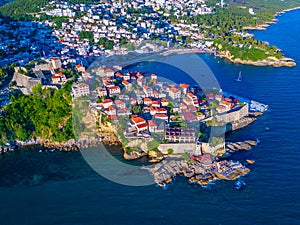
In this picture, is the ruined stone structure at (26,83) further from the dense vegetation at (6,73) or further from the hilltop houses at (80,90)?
the hilltop houses at (80,90)

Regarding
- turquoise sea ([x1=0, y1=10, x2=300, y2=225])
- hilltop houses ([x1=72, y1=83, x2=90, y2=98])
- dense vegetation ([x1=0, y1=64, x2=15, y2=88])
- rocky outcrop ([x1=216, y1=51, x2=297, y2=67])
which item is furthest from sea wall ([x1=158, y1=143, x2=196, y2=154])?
rocky outcrop ([x1=216, y1=51, x2=297, y2=67])

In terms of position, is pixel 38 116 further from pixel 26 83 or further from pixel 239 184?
pixel 239 184

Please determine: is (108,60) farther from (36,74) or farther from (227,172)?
(227,172)

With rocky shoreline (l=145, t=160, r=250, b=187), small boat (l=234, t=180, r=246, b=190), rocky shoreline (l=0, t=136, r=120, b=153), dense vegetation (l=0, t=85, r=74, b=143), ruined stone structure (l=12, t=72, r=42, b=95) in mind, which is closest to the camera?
small boat (l=234, t=180, r=246, b=190)

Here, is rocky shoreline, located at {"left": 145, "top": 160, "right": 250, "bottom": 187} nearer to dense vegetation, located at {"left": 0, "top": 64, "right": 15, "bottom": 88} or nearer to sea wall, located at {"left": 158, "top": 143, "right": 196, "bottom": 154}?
sea wall, located at {"left": 158, "top": 143, "right": 196, "bottom": 154}

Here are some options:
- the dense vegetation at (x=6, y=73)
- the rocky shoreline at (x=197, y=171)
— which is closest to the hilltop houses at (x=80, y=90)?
the dense vegetation at (x=6, y=73)

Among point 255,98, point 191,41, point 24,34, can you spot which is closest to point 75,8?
point 24,34
